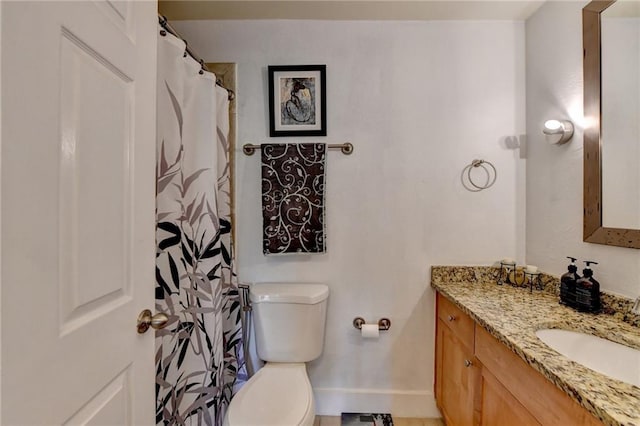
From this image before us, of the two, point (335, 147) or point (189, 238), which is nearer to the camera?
point (189, 238)

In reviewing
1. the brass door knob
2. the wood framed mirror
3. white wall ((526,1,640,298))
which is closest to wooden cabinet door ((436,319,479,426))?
white wall ((526,1,640,298))

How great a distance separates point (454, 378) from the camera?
1455mm

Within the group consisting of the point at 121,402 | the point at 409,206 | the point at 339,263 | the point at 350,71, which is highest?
the point at 350,71

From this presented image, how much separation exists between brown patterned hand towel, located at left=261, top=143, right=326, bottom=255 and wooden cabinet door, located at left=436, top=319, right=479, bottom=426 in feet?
2.69

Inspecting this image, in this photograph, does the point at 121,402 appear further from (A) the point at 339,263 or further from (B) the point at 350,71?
(B) the point at 350,71

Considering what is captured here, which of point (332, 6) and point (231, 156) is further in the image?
point (231, 156)

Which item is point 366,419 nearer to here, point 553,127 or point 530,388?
point 530,388

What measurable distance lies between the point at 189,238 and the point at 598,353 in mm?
1517

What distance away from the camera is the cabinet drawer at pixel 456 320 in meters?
1.31

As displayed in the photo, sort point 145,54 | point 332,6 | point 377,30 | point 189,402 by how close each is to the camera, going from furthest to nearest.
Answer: point 377,30 < point 332,6 < point 189,402 < point 145,54

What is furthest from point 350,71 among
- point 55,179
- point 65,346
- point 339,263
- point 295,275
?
point 65,346

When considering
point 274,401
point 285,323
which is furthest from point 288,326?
point 274,401

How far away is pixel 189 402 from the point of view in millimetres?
1213

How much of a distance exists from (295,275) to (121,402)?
1116 millimetres
